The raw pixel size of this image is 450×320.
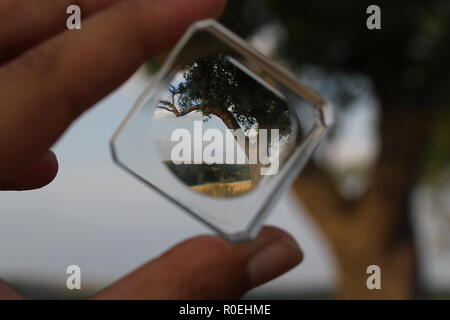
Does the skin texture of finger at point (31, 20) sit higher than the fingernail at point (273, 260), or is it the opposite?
A: the skin texture of finger at point (31, 20)

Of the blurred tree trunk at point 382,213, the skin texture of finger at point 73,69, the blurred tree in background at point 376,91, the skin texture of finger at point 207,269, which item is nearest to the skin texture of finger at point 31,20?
the skin texture of finger at point 73,69

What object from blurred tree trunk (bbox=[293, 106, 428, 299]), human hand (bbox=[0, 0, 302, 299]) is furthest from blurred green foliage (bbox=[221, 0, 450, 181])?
human hand (bbox=[0, 0, 302, 299])

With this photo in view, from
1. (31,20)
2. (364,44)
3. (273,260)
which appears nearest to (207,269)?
(273,260)

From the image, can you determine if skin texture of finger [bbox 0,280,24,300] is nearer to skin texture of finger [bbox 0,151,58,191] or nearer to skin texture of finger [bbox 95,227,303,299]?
skin texture of finger [bbox 95,227,303,299]

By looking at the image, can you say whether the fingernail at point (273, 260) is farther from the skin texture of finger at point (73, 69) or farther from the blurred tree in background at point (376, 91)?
the blurred tree in background at point (376, 91)

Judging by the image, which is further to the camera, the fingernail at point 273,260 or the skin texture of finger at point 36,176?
the skin texture of finger at point 36,176
